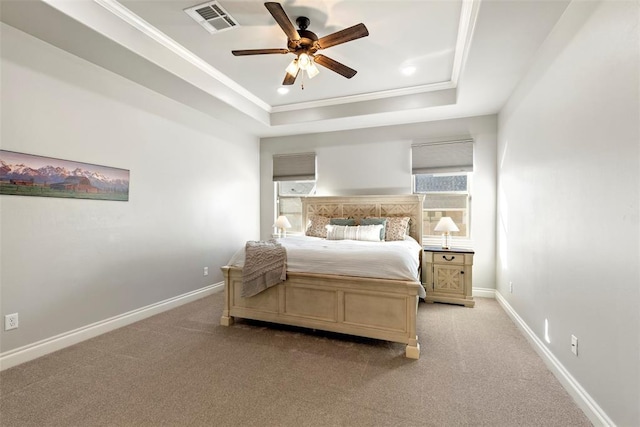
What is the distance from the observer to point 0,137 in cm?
231

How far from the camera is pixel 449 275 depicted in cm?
398

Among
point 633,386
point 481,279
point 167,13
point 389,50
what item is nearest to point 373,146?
point 389,50

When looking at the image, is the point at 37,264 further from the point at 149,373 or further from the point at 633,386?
the point at 633,386

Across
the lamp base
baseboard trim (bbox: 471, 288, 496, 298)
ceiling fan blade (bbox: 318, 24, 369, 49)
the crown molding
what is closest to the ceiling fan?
ceiling fan blade (bbox: 318, 24, 369, 49)

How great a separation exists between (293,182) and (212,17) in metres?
3.37

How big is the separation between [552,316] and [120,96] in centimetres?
462

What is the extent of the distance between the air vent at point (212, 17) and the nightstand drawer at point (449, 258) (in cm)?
361

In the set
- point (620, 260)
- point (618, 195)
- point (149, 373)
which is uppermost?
point (618, 195)

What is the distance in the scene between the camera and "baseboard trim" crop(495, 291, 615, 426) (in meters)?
1.69

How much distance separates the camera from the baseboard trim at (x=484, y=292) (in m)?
4.26

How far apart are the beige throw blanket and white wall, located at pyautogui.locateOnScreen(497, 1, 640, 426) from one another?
2.35 metres

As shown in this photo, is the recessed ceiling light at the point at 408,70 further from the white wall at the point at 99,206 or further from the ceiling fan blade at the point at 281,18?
the white wall at the point at 99,206

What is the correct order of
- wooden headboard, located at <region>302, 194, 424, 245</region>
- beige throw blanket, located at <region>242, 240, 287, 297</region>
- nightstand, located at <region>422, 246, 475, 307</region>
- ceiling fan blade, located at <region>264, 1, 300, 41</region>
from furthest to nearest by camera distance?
wooden headboard, located at <region>302, 194, 424, 245</region>
nightstand, located at <region>422, 246, 475, 307</region>
beige throw blanket, located at <region>242, 240, 287, 297</region>
ceiling fan blade, located at <region>264, 1, 300, 41</region>

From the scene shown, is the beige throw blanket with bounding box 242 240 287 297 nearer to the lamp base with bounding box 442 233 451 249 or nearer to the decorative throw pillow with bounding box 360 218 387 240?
the decorative throw pillow with bounding box 360 218 387 240
